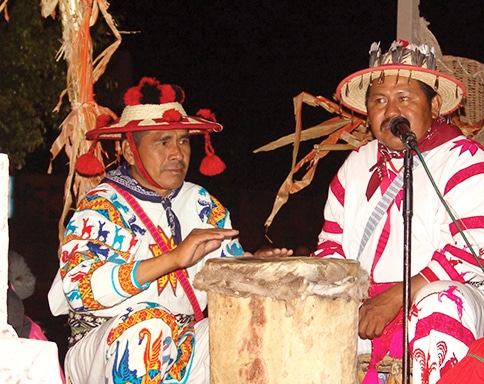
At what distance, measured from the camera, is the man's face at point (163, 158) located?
452 centimetres

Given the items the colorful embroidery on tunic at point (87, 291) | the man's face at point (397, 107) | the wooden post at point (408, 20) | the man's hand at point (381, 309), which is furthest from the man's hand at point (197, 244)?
the wooden post at point (408, 20)

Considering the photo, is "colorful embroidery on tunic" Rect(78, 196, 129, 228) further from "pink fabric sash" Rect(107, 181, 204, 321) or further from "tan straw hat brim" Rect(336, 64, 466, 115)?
"tan straw hat brim" Rect(336, 64, 466, 115)

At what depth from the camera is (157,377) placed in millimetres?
3855

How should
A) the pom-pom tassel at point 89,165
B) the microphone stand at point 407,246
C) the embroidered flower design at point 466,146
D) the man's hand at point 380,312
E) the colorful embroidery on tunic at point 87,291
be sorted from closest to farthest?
the microphone stand at point 407,246 < the man's hand at point 380,312 < the colorful embroidery on tunic at point 87,291 < the embroidered flower design at point 466,146 < the pom-pom tassel at point 89,165

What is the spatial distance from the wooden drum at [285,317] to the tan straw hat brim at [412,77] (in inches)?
48.8

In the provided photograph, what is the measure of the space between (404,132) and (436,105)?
103cm

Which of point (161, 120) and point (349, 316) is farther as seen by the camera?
point (161, 120)

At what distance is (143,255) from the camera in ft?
14.3

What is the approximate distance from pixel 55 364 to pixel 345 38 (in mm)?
12050

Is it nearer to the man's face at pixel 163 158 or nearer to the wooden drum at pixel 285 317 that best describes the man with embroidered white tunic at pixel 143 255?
the man's face at pixel 163 158

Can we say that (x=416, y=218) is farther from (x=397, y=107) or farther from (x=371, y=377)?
(x=371, y=377)

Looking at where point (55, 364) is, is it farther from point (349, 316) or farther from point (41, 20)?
point (41, 20)

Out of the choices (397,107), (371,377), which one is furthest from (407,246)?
(397,107)

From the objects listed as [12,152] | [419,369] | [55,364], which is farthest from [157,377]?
[12,152]
